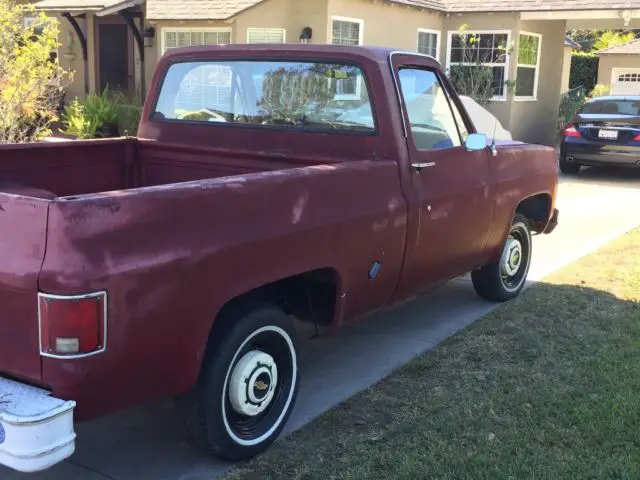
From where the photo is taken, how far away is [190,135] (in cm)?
489

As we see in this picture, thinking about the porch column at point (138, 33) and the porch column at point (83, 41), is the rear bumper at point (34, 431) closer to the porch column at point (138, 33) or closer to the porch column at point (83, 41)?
the porch column at point (138, 33)

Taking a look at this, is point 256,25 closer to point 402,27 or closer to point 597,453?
point 402,27

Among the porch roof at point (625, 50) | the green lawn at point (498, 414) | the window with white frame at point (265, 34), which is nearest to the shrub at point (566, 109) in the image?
the porch roof at point (625, 50)

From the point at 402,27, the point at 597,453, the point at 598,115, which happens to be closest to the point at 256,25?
the point at 402,27

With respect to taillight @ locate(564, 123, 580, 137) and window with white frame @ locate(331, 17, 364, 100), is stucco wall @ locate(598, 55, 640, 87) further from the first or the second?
window with white frame @ locate(331, 17, 364, 100)

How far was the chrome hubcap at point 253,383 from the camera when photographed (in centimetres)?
337

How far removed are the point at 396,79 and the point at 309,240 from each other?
137 cm

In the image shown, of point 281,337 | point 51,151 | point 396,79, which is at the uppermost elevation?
point 396,79

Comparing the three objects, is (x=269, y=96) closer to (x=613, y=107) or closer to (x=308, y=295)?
(x=308, y=295)

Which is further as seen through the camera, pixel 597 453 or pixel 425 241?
pixel 425 241

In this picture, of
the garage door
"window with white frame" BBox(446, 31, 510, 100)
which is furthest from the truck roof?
the garage door

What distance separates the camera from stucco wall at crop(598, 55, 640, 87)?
27.9 metres

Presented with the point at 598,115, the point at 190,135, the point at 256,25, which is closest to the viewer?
the point at 190,135

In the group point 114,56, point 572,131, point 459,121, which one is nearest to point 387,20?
point 572,131
